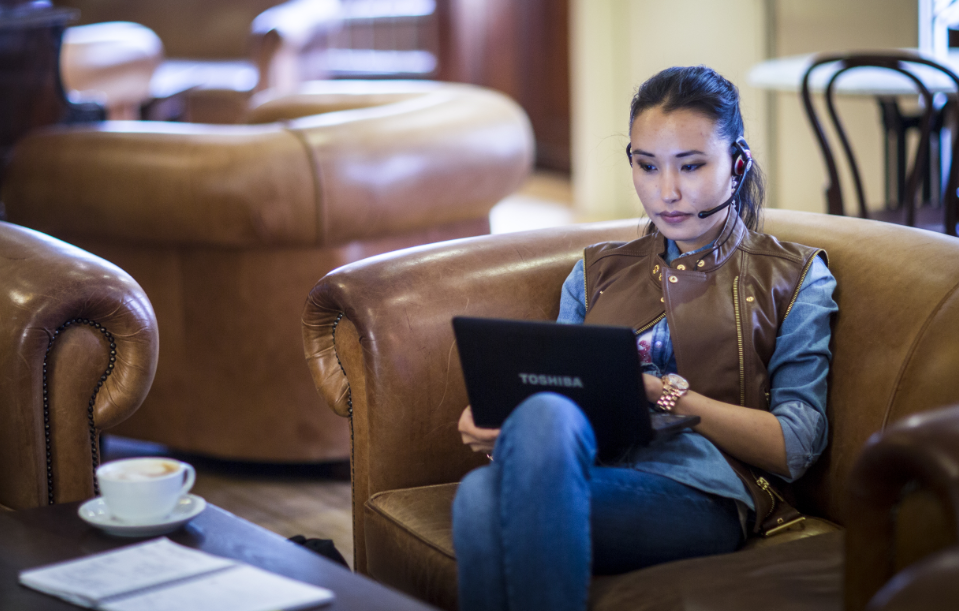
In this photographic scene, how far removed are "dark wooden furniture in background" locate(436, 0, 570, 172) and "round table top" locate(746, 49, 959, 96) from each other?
3.73m

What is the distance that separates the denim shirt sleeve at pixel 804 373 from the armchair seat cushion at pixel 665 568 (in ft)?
0.38

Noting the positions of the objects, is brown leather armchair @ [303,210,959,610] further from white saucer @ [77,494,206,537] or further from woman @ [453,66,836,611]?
white saucer @ [77,494,206,537]

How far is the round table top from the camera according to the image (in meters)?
2.71

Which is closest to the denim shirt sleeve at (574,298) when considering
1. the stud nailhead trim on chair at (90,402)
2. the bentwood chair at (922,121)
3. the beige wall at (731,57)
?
the stud nailhead trim on chair at (90,402)

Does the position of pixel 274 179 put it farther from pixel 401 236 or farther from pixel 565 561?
pixel 565 561

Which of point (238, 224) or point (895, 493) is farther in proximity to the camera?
point (238, 224)

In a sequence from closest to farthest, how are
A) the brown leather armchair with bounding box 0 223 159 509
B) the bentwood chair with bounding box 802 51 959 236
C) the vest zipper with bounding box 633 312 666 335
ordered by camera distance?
the vest zipper with bounding box 633 312 666 335, the brown leather armchair with bounding box 0 223 159 509, the bentwood chair with bounding box 802 51 959 236

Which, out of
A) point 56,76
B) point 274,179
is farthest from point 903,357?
point 56,76

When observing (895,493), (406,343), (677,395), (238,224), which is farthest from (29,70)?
(895,493)

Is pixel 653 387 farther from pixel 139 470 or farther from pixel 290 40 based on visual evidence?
pixel 290 40

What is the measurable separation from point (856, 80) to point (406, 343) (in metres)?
1.87

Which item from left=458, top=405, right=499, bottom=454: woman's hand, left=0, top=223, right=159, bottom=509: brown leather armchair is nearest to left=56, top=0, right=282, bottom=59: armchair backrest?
left=0, top=223, right=159, bottom=509: brown leather armchair

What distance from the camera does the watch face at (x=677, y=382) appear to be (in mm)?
1361

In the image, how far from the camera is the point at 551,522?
1.13m
